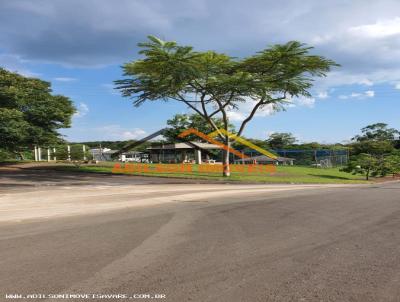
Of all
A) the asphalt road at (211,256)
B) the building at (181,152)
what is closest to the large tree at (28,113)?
the building at (181,152)

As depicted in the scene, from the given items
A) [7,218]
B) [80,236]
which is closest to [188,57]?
[7,218]

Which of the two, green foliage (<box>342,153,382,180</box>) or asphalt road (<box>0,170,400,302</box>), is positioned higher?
green foliage (<box>342,153,382,180</box>)

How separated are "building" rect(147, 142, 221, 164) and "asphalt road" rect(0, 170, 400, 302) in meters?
43.6

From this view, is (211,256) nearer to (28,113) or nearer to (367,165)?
(28,113)

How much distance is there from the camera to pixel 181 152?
2203 inches

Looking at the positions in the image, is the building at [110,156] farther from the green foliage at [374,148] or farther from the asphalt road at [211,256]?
the asphalt road at [211,256]

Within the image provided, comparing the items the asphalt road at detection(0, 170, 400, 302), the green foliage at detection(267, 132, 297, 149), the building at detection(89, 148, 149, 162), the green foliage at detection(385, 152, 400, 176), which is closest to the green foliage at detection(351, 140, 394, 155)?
the green foliage at detection(267, 132, 297, 149)

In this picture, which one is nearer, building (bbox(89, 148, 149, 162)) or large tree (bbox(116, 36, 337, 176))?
large tree (bbox(116, 36, 337, 176))

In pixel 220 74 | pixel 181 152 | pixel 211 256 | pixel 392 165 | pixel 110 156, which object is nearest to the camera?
pixel 211 256

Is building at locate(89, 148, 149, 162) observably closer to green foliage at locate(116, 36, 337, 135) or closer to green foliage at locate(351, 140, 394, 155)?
green foliage at locate(116, 36, 337, 135)

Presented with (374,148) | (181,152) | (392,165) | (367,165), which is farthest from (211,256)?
(374,148)

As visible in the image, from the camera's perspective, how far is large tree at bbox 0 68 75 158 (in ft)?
108

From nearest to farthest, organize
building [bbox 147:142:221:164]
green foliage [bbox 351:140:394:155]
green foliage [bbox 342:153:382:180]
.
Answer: green foliage [bbox 342:153:382:180] → building [bbox 147:142:221:164] → green foliage [bbox 351:140:394:155]

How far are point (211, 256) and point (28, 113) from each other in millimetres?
33842
